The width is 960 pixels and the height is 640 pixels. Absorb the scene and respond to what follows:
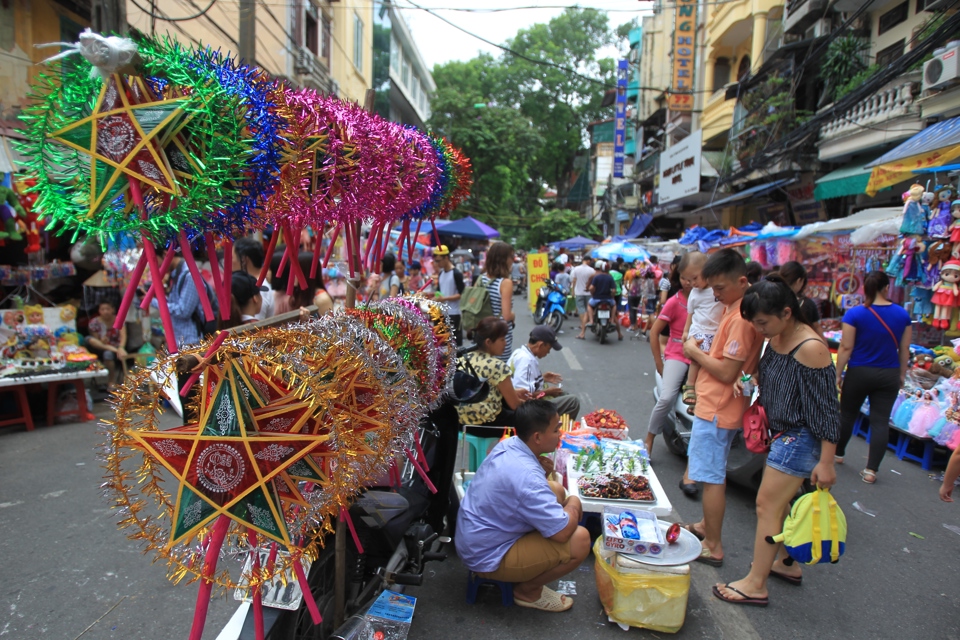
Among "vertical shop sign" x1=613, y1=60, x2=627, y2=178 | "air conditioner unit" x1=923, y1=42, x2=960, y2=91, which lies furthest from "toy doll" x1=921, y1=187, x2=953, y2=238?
"vertical shop sign" x1=613, y1=60, x2=627, y2=178

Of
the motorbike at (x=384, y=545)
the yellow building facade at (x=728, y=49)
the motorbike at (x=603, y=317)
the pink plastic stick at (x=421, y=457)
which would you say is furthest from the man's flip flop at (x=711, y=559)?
the yellow building facade at (x=728, y=49)

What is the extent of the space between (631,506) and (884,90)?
353 inches

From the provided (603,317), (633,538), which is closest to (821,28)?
(603,317)

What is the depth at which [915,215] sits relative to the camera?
17.6 feet

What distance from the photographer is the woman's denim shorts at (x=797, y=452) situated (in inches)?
104

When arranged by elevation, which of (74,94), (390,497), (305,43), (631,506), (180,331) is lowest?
(631,506)

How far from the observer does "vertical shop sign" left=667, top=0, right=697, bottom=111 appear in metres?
18.7

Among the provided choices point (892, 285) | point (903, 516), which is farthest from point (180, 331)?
point (892, 285)

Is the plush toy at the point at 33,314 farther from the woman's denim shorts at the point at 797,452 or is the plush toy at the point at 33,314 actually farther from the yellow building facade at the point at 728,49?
the yellow building facade at the point at 728,49

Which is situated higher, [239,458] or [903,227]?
[903,227]

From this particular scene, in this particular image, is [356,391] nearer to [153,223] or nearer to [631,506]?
[153,223]

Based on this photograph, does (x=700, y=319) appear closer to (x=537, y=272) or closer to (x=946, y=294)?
(x=946, y=294)

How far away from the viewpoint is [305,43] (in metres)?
12.2

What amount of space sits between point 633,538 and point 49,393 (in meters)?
5.65
